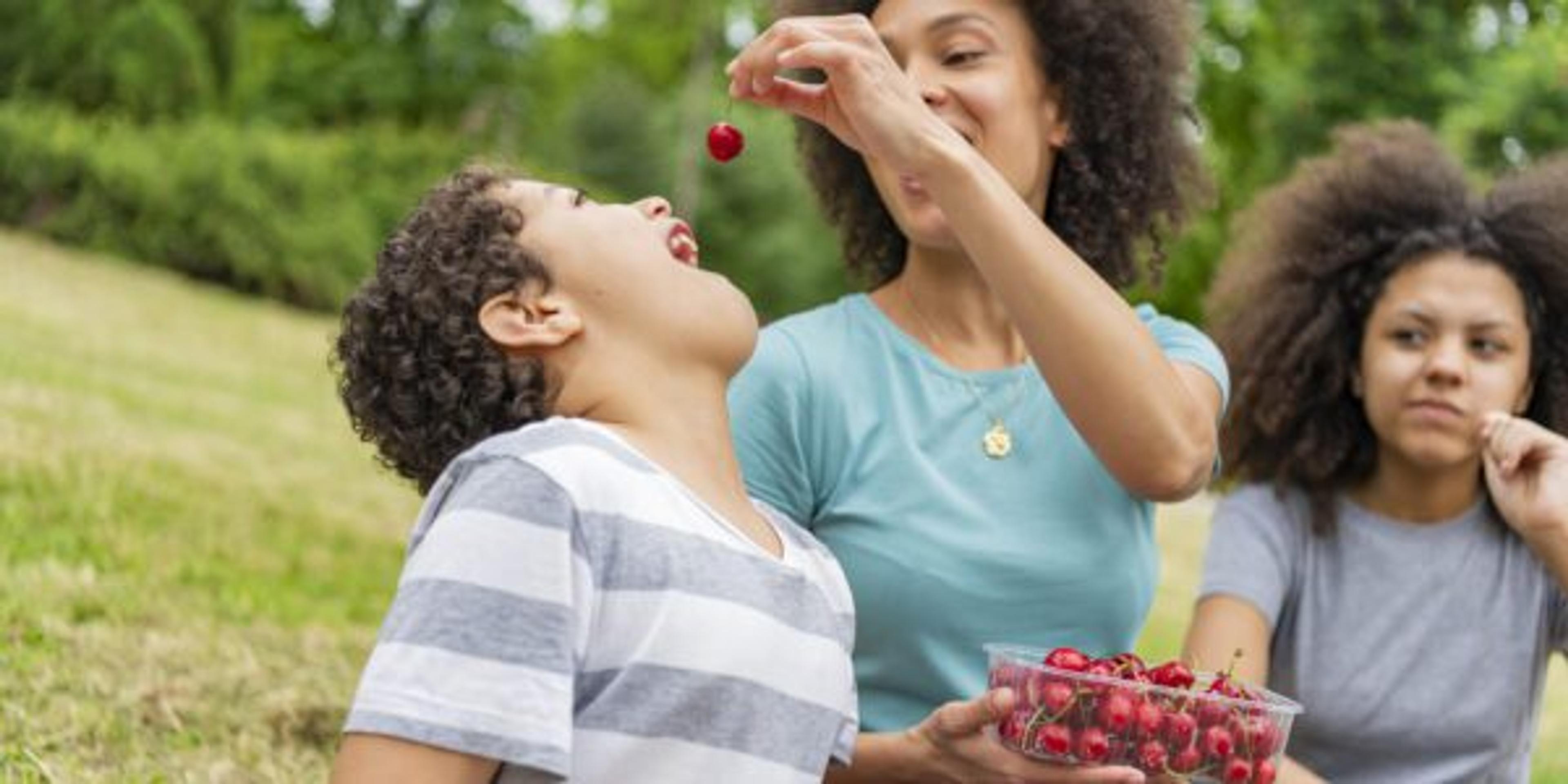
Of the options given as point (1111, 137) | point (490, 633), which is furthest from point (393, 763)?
point (1111, 137)

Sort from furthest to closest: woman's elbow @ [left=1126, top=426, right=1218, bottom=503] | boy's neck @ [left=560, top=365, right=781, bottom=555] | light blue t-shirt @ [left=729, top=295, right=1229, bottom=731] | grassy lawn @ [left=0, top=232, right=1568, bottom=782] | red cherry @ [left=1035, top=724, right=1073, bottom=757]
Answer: grassy lawn @ [left=0, top=232, right=1568, bottom=782] < light blue t-shirt @ [left=729, top=295, right=1229, bottom=731] < woman's elbow @ [left=1126, top=426, right=1218, bottom=503] < red cherry @ [left=1035, top=724, right=1073, bottom=757] < boy's neck @ [left=560, top=365, right=781, bottom=555]

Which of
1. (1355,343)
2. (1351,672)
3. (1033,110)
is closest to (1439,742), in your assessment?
(1351,672)

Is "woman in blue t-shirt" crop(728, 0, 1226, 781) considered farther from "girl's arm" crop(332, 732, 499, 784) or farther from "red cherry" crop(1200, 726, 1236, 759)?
"girl's arm" crop(332, 732, 499, 784)

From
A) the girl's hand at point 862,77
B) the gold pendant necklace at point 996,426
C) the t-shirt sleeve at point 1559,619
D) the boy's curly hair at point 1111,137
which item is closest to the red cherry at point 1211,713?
the gold pendant necklace at point 996,426

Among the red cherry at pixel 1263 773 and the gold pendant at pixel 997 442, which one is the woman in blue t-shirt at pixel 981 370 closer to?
the gold pendant at pixel 997 442

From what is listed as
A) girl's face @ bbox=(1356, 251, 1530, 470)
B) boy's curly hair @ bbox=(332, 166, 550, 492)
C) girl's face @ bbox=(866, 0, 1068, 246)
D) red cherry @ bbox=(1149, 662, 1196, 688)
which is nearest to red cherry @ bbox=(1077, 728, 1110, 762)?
red cherry @ bbox=(1149, 662, 1196, 688)

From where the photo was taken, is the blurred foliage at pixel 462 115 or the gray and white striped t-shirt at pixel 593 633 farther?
the blurred foliage at pixel 462 115

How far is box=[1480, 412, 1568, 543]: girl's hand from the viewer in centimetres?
303

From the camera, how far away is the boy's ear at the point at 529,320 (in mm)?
2031

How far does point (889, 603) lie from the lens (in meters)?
2.57

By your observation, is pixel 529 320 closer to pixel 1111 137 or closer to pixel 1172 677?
pixel 1172 677

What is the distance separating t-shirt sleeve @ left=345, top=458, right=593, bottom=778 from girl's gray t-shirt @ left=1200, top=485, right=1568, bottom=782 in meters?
1.87

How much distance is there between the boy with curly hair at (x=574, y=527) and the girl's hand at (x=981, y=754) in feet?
0.44

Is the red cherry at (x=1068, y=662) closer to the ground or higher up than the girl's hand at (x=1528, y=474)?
closer to the ground
